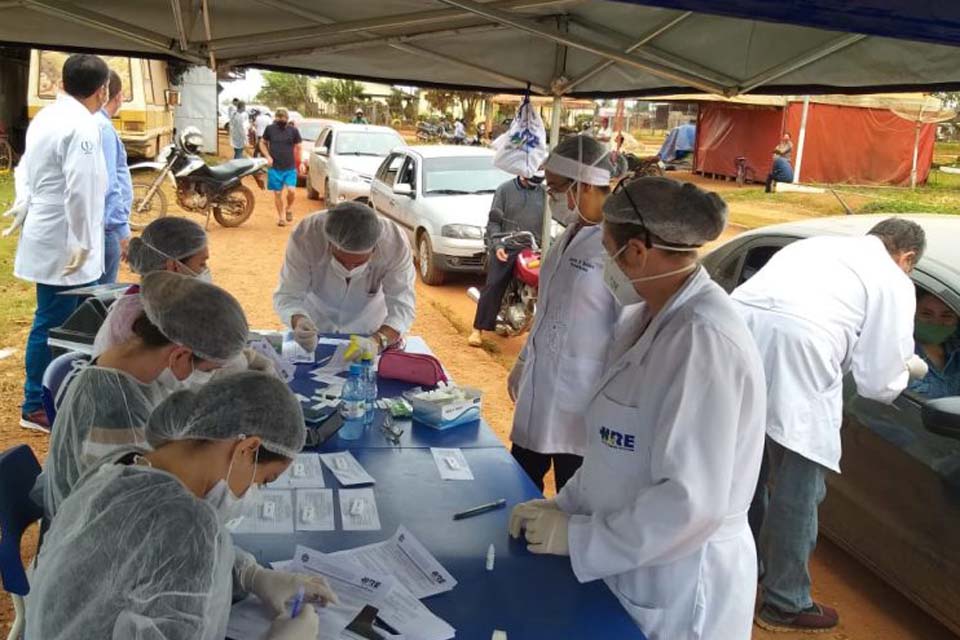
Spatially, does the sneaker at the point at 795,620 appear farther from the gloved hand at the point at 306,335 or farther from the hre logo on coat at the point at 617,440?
the gloved hand at the point at 306,335

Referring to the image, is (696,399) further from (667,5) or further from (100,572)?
(100,572)

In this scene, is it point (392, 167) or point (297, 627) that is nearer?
point (297, 627)

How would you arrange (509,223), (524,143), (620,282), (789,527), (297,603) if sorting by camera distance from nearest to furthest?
(297,603) → (620,282) → (789,527) → (524,143) → (509,223)

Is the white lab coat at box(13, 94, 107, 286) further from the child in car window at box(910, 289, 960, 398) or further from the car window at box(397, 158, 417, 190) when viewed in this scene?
the car window at box(397, 158, 417, 190)

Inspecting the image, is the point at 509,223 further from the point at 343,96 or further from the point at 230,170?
the point at 343,96

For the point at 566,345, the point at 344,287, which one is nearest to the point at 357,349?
the point at 344,287

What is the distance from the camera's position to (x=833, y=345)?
A: 339cm

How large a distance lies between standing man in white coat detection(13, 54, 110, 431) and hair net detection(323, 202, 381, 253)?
169cm

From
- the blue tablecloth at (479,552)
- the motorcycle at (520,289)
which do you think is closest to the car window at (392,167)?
the motorcycle at (520,289)

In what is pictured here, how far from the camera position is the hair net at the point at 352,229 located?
12.7ft

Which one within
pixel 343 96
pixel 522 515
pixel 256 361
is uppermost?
pixel 343 96

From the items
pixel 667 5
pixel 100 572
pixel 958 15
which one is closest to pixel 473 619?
pixel 100 572

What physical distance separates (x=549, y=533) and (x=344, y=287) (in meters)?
2.50

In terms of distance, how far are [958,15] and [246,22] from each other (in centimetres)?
315
